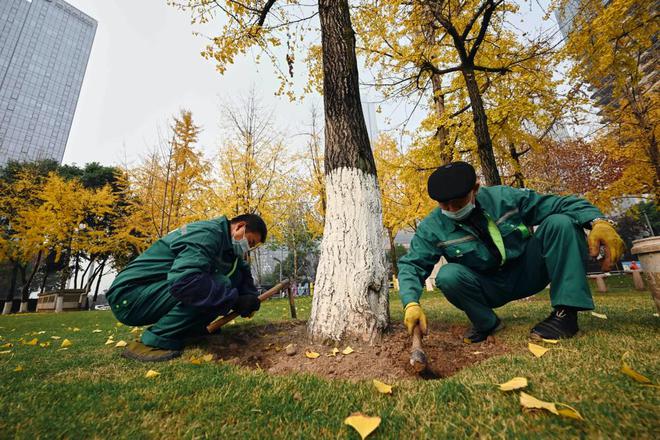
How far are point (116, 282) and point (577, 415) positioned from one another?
3034mm

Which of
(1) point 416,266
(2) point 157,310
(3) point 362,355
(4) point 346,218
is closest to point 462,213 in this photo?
(1) point 416,266

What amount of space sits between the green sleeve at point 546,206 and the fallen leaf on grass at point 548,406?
4.57 ft

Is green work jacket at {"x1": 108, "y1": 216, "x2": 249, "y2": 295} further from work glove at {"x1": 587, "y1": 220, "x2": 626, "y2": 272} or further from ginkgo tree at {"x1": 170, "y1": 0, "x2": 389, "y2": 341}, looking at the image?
work glove at {"x1": 587, "y1": 220, "x2": 626, "y2": 272}

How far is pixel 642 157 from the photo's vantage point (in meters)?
9.32

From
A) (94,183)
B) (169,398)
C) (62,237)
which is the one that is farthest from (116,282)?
(94,183)

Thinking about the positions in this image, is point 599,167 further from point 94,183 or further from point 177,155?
point 94,183

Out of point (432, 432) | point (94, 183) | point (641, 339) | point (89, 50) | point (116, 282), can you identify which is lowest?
point (432, 432)

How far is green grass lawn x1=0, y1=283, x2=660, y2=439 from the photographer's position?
39.5 inches

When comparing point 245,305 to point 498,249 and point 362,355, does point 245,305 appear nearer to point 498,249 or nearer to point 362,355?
point 362,355

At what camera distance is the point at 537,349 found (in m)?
1.72

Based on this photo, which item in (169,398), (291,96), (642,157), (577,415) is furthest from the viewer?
(642,157)

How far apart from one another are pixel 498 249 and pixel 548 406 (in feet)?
4.08

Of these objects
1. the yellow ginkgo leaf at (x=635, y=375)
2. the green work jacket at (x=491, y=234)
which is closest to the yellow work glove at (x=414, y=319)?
the green work jacket at (x=491, y=234)

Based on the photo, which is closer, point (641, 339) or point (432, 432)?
point (432, 432)
